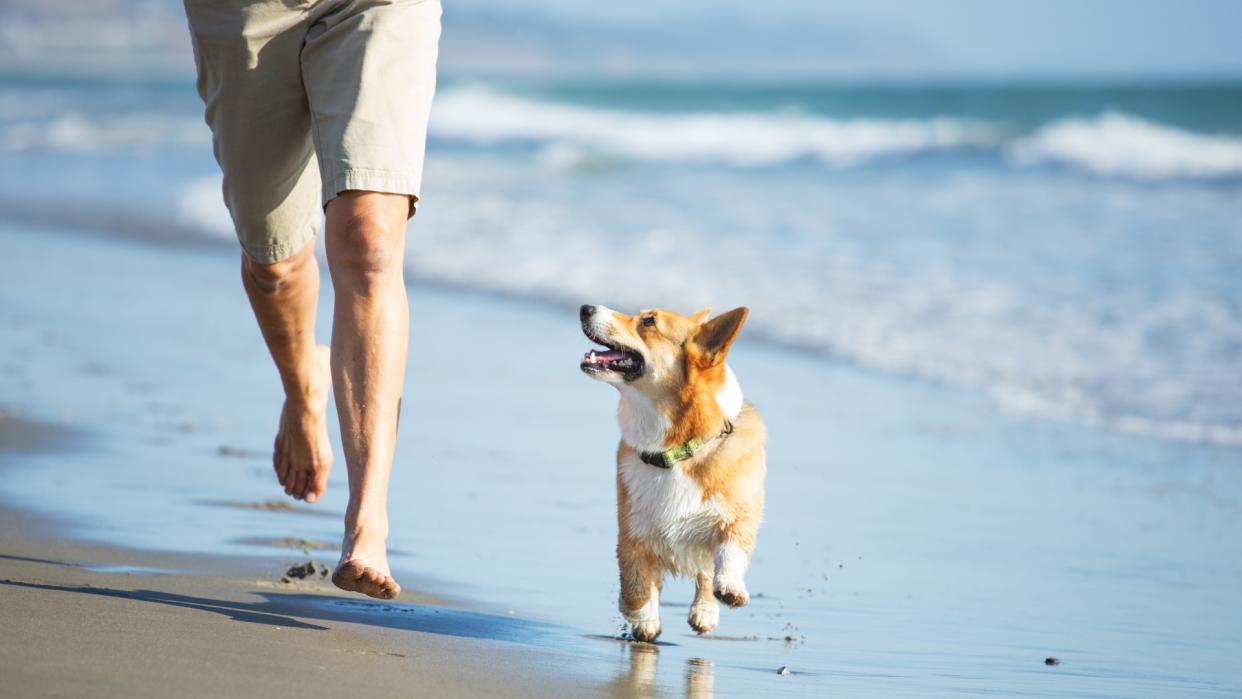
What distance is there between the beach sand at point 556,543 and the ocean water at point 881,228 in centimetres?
87

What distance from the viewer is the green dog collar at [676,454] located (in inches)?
148

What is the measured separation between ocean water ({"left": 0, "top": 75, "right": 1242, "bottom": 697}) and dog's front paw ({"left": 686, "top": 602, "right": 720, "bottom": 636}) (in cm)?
5

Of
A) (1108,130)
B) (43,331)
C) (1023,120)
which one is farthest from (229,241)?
(1023,120)

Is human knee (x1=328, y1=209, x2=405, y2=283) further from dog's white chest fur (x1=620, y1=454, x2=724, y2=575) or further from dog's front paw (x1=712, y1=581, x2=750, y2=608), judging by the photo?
dog's front paw (x1=712, y1=581, x2=750, y2=608)

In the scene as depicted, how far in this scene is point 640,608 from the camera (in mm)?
3611

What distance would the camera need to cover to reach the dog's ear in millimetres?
3867

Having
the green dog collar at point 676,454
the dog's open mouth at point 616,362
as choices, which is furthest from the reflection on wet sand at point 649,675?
the dog's open mouth at point 616,362

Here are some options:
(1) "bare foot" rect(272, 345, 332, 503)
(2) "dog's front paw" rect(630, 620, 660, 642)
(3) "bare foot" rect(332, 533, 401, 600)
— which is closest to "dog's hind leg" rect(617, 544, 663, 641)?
(2) "dog's front paw" rect(630, 620, 660, 642)

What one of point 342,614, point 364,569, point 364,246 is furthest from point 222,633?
point 364,246

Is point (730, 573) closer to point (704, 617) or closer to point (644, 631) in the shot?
point (704, 617)

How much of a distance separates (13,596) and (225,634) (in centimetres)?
51

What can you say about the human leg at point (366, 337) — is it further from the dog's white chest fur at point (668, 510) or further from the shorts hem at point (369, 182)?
the dog's white chest fur at point (668, 510)

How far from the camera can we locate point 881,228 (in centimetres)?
1250

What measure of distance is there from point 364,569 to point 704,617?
3.02 ft
